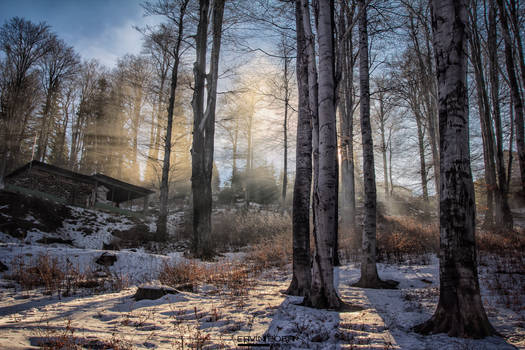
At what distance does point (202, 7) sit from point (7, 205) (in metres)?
11.5

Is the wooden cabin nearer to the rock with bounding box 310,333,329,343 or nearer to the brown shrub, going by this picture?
the brown shrub

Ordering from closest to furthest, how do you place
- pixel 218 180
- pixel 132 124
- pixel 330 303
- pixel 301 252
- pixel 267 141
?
pixel 330 303, pixel 301 252, pixel 267 141, pixel 132 124, pixel 218 180

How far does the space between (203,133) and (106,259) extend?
518cm

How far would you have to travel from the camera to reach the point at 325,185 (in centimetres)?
354

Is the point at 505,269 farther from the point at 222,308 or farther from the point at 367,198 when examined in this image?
the point at 222,308

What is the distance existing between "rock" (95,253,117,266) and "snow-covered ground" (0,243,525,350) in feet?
6.66

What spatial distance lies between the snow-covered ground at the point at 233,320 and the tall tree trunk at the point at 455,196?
0.70 feet

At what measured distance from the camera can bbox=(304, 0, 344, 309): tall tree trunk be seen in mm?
3391

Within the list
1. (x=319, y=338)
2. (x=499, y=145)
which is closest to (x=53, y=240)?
(x=319, y=338)

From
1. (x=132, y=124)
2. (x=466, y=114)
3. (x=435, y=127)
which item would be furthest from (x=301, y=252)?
(x=132, y=124)

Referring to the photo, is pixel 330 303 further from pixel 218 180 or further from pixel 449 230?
pixel 218 180

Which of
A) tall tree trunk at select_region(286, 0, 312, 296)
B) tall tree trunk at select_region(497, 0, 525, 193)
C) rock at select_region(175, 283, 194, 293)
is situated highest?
tall tree trunk at select_region(497, 0, 525, 193)

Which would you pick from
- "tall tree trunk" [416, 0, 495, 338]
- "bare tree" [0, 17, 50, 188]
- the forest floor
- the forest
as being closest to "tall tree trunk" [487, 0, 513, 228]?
the forest

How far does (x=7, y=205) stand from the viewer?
11.1m
